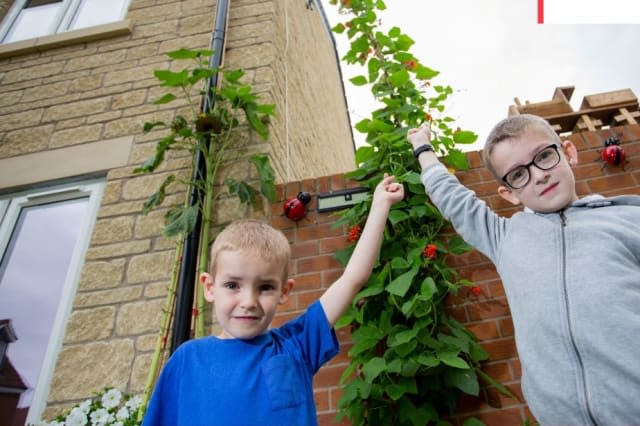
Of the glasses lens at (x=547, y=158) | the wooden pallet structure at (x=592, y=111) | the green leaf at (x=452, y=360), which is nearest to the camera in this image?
the glasses lens at (x=547, y=158)

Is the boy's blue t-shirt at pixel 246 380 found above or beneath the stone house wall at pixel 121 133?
beneath

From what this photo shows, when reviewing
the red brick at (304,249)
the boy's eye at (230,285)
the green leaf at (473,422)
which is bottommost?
the green leaf at (473,422)

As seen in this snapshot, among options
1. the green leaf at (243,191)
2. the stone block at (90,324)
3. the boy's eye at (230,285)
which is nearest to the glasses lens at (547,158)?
the boy's eye at (230,285)

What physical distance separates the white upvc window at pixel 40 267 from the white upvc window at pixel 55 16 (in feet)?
5.91

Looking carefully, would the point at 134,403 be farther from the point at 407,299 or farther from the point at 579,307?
the point at 579,307

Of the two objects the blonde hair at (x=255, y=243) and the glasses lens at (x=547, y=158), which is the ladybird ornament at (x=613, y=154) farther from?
the blonde hair at (x=255, y=243)

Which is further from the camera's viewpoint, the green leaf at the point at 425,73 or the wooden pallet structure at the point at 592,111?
the wooden pallet structure at the point at 592,111

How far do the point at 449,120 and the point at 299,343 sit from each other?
1460 mm

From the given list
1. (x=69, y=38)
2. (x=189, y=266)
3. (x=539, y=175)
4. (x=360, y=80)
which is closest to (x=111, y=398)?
(x=189, y=266)

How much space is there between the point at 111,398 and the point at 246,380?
1125 millimetres

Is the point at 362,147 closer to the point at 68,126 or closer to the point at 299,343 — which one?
the point at 299,343

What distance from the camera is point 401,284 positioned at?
1449mm

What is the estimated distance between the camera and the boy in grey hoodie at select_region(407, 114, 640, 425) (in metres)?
0.80

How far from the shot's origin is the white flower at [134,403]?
5.32 ft
